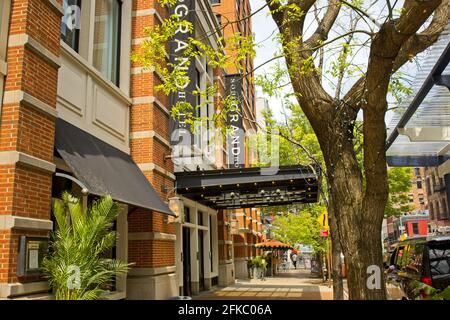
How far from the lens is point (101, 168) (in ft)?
29.3

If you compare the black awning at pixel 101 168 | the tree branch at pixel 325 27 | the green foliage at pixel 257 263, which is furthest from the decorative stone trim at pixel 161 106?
the green foliage at pixel 257 263

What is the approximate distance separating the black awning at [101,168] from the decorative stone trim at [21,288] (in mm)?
1620

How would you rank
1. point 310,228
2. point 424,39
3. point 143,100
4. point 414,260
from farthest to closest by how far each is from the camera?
point 310,228, point 143,100, point 414,260, point 424,39

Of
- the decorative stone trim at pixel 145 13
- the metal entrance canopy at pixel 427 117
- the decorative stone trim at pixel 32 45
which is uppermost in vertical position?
the decorative stone trim at pixel 145 13

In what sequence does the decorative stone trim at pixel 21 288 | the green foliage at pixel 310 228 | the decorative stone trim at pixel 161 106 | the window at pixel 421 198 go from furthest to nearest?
the window at pixel 421 198, the green foliage at pixel 310 228, the decorative stone trim at pixel 161 106, the decorative stone trim at pixel 21 288

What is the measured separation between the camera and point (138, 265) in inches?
471

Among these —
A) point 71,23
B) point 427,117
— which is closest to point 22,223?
point 71,23

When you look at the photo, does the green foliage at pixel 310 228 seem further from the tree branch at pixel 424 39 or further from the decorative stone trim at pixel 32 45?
the decorative stone trim at pixel 32 45

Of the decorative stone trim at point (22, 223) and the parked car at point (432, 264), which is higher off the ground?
the decorative stone trim at point (22, 223)

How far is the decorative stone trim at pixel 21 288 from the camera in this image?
6.19 m

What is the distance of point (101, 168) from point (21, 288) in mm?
3051

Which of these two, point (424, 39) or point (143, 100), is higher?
point (143, 100)

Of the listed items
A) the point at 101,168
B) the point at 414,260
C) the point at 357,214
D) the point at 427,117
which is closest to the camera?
the point at 357,214

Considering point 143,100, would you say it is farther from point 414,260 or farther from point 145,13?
point 414,260
